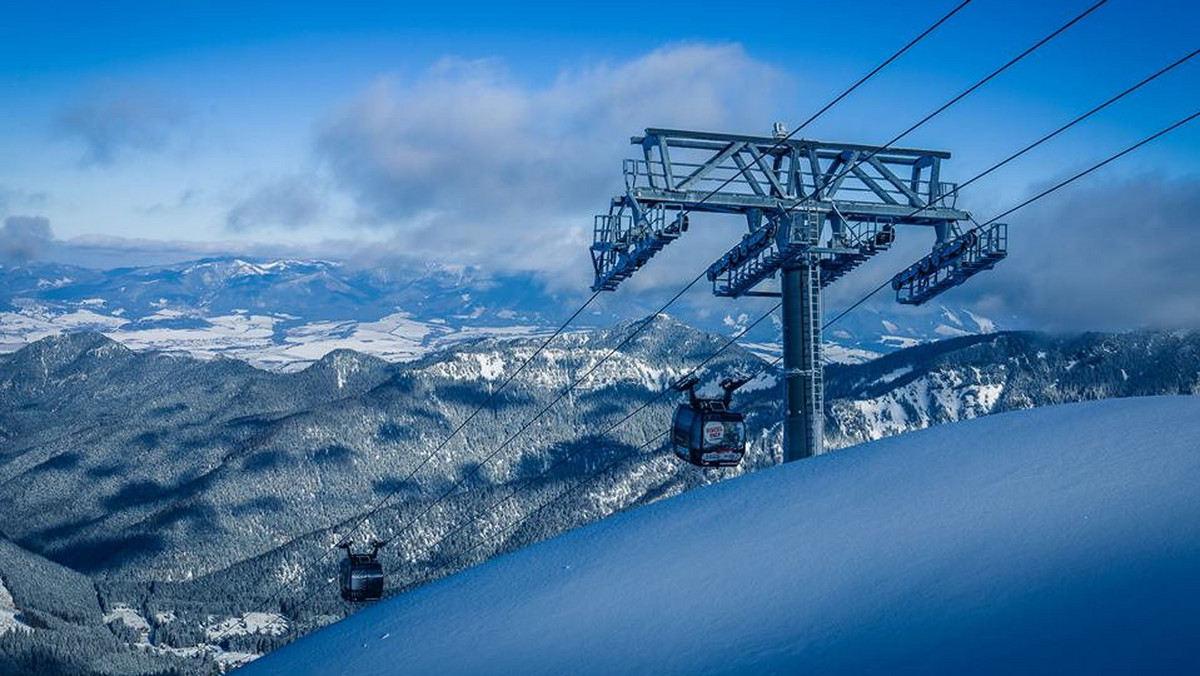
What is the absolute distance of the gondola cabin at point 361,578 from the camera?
3516 centimetres

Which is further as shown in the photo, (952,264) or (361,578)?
(361,578)

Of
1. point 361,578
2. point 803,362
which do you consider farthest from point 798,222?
point 361,578

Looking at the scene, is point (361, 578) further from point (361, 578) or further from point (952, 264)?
point (952, 264)

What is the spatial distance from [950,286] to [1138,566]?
18.4 metres

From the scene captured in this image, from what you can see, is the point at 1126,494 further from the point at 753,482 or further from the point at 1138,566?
the point at 753,482

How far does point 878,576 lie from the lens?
10859 mm

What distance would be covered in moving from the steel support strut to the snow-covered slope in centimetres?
734

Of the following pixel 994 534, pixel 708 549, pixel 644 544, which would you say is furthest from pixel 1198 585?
pixel 644 544

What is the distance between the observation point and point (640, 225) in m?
24.2

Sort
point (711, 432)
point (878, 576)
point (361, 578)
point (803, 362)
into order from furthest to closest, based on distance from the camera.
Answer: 1. point (361, 578)
2. point (803, 362)
3. point (711, 432)
4. point (878, 576)

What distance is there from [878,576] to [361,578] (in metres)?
28.2

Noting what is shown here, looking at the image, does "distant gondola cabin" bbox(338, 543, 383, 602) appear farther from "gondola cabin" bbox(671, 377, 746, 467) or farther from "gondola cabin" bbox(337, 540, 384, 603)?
"gondola cabin" bbox(671, 377, 746, 467)

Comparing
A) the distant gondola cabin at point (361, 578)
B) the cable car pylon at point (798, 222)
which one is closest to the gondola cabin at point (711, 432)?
the cable car pylon at point (798, 222)

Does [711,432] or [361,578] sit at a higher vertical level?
[711,432]
